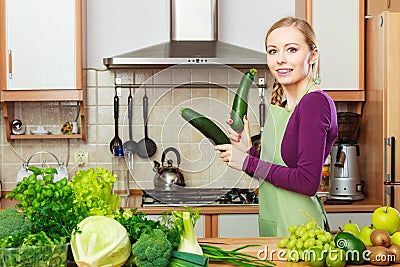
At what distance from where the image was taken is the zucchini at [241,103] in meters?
2.38

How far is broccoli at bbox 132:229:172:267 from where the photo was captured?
1.65 meters

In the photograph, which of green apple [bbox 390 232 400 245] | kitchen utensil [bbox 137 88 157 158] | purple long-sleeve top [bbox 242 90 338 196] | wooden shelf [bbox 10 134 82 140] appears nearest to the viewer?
green apple [bbox 390 232 400 245]

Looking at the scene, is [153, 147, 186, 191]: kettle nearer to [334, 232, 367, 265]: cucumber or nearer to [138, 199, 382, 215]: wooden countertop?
[138, 199, 382, 215]: wooden countertop

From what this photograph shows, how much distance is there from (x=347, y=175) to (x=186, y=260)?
7.07ft

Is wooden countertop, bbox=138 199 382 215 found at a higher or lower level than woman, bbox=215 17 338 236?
lower

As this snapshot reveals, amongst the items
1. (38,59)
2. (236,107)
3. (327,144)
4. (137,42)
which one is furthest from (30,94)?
(327,144)

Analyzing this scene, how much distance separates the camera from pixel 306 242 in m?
1.91

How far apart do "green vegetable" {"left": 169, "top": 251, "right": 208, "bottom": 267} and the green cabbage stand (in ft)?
0.39

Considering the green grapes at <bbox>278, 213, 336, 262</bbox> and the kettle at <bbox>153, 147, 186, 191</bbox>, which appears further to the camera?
the kettle at <bbox>153, 147, 186, 191</bbox>

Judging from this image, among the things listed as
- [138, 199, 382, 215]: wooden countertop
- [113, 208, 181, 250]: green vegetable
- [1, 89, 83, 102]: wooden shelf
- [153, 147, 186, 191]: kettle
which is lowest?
[138, 199, 382, 215]: wooden countertop

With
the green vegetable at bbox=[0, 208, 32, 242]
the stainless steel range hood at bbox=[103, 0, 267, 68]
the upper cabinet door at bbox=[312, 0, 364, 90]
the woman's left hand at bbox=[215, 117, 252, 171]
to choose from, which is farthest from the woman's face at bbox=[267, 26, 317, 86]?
the upper cabinet door at bbox=[312, 0, 364, 90]

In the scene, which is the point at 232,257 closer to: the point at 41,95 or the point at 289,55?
the point at 289,55

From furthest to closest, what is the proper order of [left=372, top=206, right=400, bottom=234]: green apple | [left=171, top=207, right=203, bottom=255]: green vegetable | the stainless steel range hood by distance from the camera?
the stainless steel range hood → [left=372, top=206, right=400, bottom=234]: green apple → [left=171, top=207, right=203, bottom=255]: green vegetable

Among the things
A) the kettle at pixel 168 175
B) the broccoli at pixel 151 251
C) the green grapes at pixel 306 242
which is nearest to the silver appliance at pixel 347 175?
the kettle at pixel 168 175
